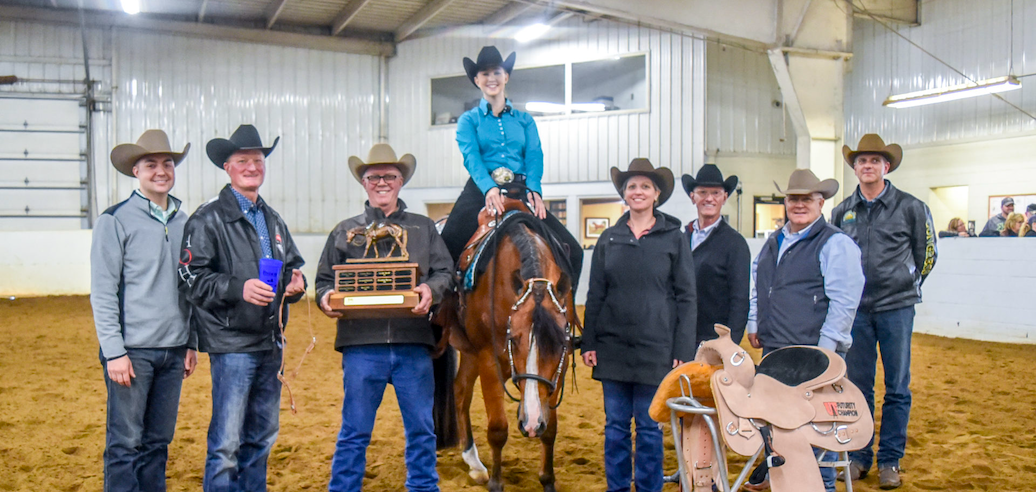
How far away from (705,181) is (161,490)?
2894 millimetres

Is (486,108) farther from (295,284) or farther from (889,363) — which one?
(889,363)

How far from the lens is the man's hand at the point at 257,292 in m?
2.66

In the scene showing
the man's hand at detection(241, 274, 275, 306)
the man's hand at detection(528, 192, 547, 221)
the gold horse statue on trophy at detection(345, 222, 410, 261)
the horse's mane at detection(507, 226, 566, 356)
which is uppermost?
the man's hand at detection(528, 192, 547, 221)

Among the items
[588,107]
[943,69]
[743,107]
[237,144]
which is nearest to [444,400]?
[237,144]

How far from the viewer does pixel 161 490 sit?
2.92 metres

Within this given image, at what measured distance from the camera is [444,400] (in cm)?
437

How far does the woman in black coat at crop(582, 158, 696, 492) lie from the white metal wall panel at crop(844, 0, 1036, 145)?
11824 mm

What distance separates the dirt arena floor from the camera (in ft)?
12.3

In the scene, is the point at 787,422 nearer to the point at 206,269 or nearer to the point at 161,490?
the point at 206,269

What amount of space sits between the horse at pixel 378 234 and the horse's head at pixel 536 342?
1.70ft

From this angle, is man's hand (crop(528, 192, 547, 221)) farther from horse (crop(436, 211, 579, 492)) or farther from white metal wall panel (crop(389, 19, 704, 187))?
white metal wall panel (crop(389, 19, 704, 187))

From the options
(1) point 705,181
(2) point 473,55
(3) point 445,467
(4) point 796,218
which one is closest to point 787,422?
(4) point 796,218

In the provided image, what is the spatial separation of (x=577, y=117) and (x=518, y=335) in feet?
35.1

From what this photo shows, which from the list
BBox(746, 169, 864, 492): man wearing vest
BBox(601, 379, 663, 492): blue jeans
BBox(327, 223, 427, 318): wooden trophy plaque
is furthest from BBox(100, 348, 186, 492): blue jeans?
BBox(746, 169, 864, 492): man wearing vest
